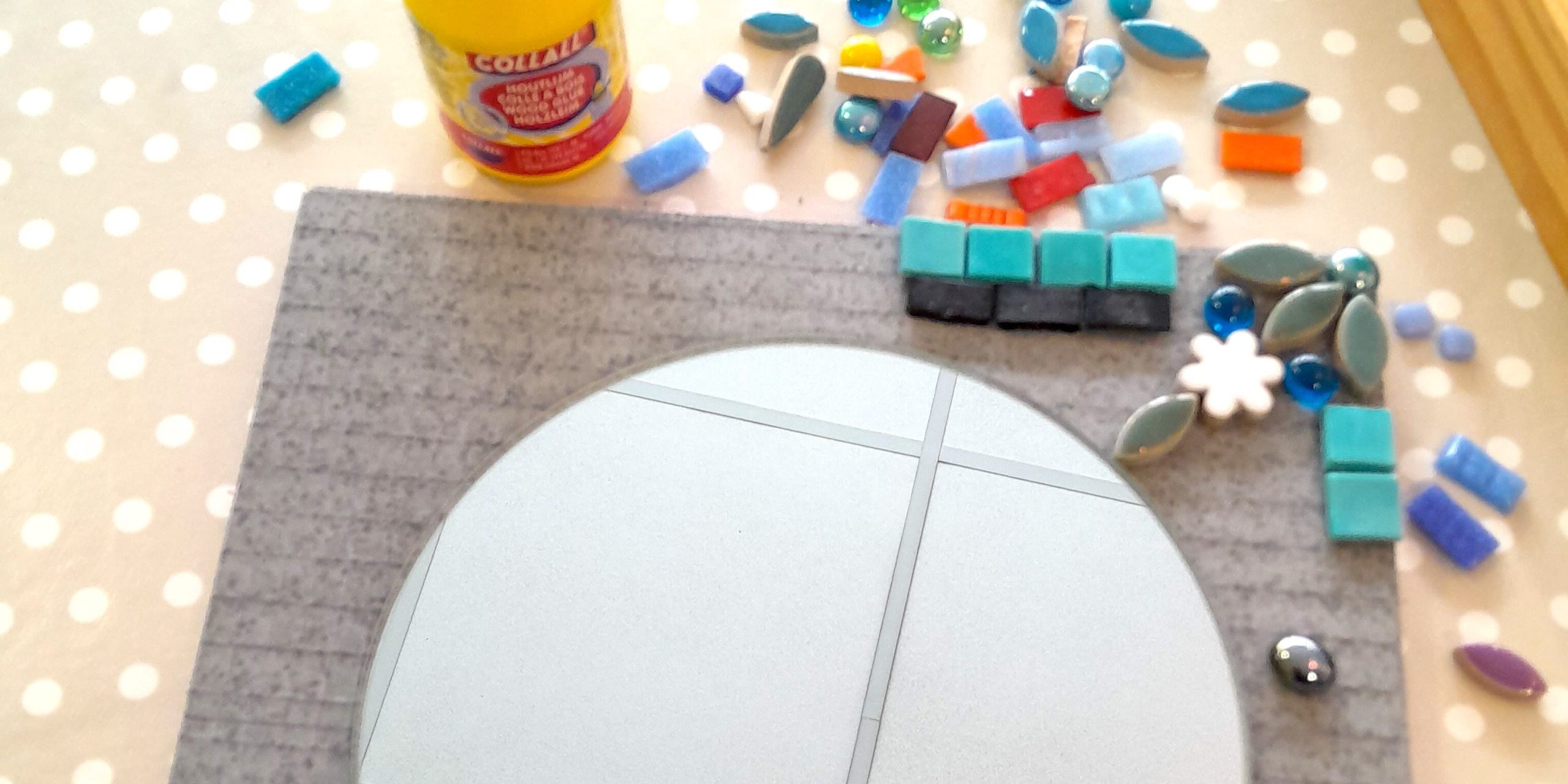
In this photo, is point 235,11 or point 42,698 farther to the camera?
point 235,11

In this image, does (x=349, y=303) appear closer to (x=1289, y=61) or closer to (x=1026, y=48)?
(x=1026, y=48)

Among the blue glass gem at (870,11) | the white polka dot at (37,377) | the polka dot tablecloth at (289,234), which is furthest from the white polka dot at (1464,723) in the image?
the white polka dot at (37,377)

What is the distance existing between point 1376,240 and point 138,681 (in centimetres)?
59

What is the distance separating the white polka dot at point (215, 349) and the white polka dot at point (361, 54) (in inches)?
6.4

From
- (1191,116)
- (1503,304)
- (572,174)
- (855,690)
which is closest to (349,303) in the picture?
(572,174)

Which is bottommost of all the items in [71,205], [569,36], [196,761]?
[196,761]

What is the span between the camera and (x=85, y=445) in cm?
52

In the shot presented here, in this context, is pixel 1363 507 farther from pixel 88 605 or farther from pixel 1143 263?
pixel 88 605

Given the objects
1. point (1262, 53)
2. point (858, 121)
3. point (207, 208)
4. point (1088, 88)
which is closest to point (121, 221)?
point (207, 208)

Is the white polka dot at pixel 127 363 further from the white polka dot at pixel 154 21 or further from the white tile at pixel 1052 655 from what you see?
the white tile at pixel 1052 655

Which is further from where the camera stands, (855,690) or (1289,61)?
(1289,61)

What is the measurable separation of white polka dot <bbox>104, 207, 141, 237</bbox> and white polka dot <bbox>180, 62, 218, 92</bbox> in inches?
3.0

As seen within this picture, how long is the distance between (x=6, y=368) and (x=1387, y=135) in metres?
0.68

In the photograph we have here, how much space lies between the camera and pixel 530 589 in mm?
491
